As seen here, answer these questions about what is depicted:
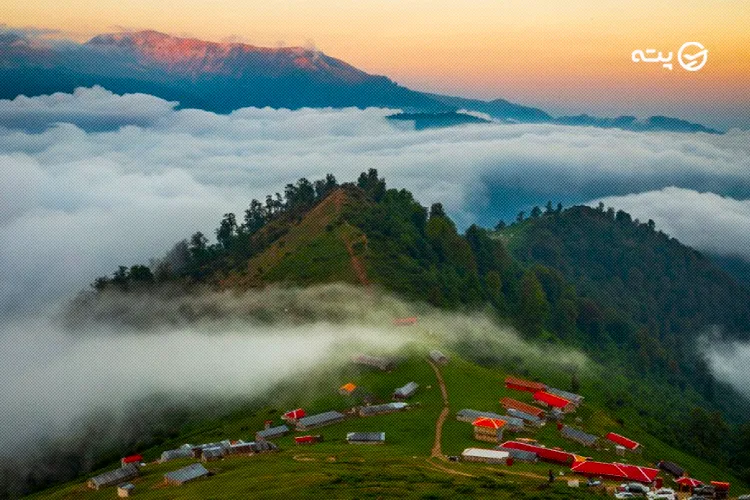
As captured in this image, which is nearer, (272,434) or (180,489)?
(180,489)

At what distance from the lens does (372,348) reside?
121875 mm

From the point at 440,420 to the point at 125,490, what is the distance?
41.4 meters

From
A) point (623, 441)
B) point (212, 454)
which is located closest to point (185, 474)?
point (212, 454)

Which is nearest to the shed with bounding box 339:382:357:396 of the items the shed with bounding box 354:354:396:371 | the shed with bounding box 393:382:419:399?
the shed with bounding box 393:382:419:399

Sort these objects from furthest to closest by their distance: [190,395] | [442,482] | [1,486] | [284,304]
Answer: [284,304] < [190,395] < [1,486] < [442,482]

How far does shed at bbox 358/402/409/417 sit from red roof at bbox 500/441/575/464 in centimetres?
2126

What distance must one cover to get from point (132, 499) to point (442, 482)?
1278 inches

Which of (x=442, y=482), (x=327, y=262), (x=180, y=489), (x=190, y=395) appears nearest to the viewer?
(x=442, y=482)

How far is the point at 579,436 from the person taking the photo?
88000mm

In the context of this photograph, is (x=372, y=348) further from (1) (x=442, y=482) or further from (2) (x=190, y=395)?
(1) (x=442, y=482)

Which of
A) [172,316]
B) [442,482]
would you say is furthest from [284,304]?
[442,482]

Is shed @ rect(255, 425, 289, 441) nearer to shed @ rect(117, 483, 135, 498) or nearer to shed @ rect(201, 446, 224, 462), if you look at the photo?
shed @ rect(201, 446, 224, 462)

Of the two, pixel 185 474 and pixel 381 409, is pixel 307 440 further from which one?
pixel 185 474

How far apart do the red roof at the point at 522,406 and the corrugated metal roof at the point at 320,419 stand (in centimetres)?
2381
